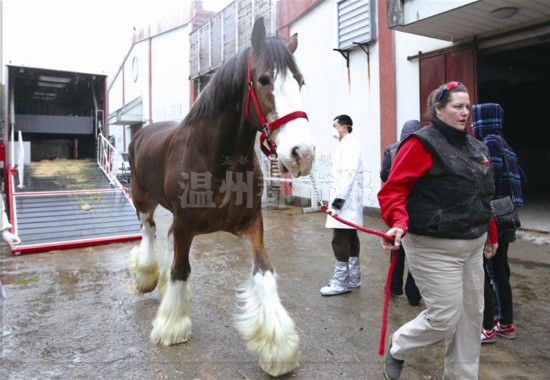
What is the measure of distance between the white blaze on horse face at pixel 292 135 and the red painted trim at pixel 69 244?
499 centimetres

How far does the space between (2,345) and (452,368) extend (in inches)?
116

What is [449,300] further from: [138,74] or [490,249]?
[138,74]

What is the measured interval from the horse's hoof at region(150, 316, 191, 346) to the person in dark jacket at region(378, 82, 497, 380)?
1.51m

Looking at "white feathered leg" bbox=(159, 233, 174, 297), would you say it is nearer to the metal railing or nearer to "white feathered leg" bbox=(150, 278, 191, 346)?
"white feathered leg" bbox=(150, 278, 191, 346)

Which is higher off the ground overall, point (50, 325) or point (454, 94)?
point (454, 94)

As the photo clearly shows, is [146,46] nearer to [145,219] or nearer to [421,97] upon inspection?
[421,97]

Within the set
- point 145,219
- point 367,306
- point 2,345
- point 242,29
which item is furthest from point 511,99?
point 2,345

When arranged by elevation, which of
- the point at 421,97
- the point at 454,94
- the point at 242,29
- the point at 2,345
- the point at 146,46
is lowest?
the point at 2,345

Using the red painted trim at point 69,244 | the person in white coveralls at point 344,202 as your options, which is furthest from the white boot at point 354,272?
the red painted trim at point 69,244

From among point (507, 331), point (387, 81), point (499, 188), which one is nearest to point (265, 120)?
point (499, 188)

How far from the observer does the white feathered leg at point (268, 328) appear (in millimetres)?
2365

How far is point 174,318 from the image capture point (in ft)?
9.40

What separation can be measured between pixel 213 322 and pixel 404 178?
2.00 metres

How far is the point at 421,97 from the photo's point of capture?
7.18 metres
